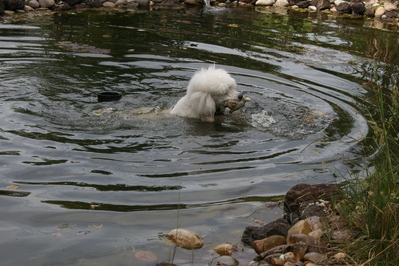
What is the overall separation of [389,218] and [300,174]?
2.46 m

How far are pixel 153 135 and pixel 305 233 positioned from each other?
3416mm

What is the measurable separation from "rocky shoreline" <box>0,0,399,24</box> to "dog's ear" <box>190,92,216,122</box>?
29.8 ft

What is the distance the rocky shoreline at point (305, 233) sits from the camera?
492cm

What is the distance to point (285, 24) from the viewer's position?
1695cm

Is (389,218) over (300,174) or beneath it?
over

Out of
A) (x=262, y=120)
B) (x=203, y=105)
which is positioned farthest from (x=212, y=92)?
(x=262, y=120)

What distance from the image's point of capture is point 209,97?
8.61 m

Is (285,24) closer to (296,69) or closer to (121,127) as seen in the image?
(296,69)

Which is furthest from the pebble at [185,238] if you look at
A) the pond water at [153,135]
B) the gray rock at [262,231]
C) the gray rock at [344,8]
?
the gray rock at [344,8]

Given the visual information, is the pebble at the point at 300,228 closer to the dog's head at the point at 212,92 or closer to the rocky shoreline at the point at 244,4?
the dog's head at the point at 212,92

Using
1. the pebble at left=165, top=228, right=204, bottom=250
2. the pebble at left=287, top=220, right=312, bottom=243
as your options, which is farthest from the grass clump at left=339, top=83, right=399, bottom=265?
the pebble at left=165, top=228, right=204, bottom=250

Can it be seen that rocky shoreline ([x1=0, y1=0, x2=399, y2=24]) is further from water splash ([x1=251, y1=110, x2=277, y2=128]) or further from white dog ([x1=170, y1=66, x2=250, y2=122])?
water splash ([x1=251, y1=110, x2=277, y2=128])

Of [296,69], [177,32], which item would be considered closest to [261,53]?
[296,69]

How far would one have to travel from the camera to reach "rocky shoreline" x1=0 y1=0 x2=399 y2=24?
1691 cm
